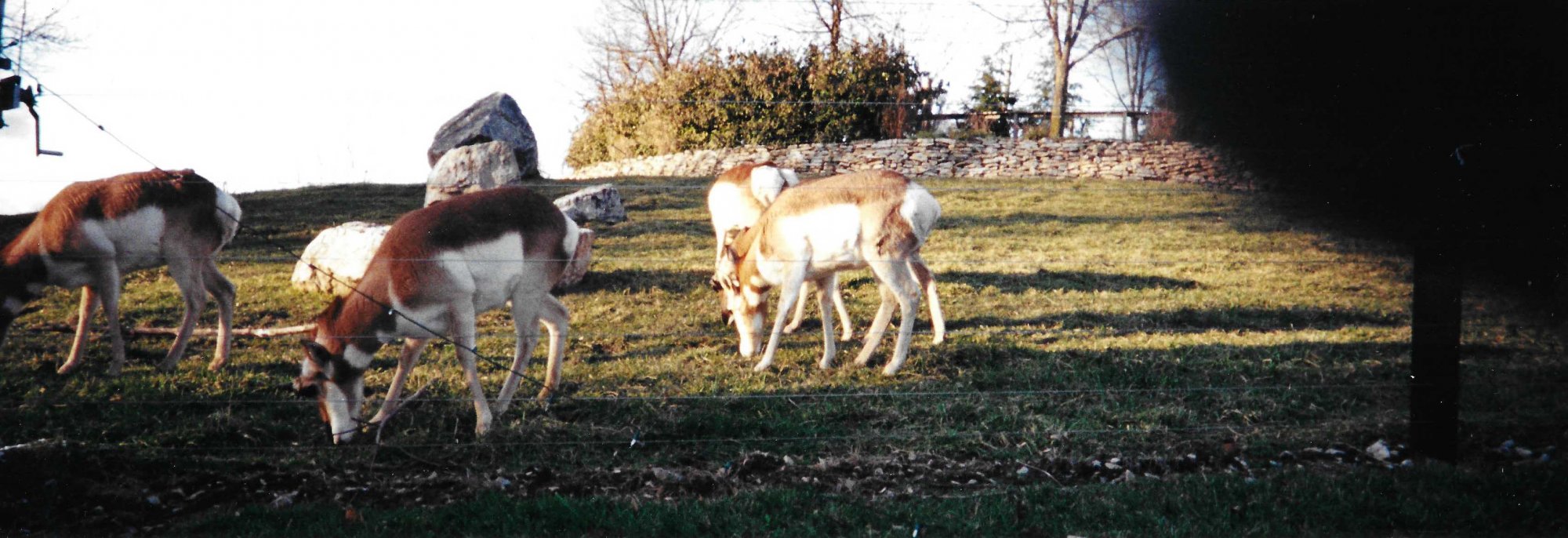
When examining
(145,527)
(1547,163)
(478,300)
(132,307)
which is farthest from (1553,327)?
(132,307)

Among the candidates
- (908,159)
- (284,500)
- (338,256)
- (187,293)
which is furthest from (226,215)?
(908,159)

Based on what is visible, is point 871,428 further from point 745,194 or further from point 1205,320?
point 745,194

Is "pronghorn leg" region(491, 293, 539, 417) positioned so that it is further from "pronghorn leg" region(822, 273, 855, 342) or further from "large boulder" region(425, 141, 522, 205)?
"large boulder" region(425, 141, 522, 205)

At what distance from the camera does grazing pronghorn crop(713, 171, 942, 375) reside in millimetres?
6934

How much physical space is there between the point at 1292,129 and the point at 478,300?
15.5ft

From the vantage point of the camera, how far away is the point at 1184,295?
9078 millimetres

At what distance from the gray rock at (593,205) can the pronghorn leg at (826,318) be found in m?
4.64

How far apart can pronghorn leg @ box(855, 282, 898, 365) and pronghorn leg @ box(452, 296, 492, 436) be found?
9.12 feet

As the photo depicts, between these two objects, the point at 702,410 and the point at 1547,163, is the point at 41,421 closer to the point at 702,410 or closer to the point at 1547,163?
the point at 702,410

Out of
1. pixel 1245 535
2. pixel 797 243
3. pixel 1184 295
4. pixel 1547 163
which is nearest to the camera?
pixel 1245 535

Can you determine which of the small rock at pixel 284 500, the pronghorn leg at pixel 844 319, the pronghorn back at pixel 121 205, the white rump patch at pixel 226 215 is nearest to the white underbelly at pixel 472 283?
the small rock at pixel 284 500

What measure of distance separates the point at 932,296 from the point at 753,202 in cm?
223

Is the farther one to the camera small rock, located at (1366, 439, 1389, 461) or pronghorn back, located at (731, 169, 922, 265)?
pronghorn back, located at (731, 169, 922, 265)

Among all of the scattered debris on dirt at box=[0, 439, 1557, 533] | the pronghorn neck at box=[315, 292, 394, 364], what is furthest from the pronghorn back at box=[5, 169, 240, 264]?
the scattered debris on dirt at box=[0, 439, 1557, 533]
